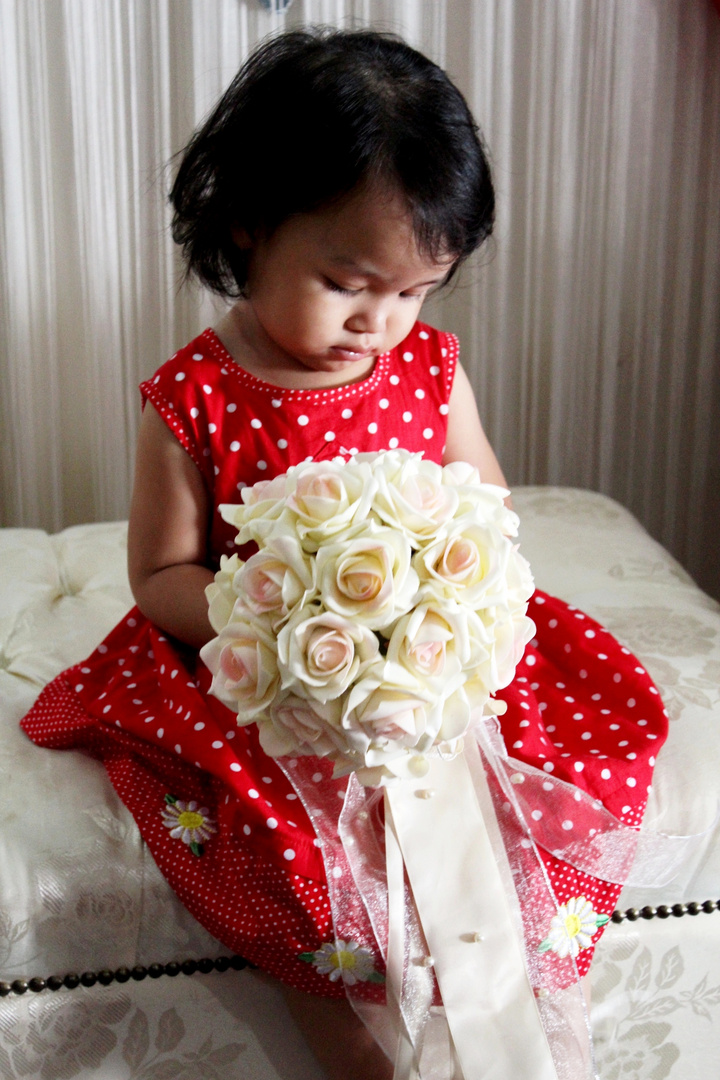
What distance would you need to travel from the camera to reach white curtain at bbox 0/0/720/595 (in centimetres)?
177

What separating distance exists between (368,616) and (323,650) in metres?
0.04

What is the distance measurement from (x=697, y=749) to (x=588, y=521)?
0.61 meters

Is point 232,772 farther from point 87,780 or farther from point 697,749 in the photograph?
point 697,749

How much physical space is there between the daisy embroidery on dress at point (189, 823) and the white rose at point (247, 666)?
0.19 m

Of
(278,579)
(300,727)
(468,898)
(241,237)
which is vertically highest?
(241,237)

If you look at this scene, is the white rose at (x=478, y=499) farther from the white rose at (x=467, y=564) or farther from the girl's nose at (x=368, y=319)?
the girl's nose at (x=368, y=319)

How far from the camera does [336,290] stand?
962 mm

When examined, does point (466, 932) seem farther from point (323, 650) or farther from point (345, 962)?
point (323, 650)

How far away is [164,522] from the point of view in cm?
106

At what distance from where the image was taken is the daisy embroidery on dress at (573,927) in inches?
34.5

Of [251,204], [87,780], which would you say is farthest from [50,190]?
[87,780]

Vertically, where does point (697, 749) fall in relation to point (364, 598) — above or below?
below

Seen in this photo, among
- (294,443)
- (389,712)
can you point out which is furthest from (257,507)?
(294,443)

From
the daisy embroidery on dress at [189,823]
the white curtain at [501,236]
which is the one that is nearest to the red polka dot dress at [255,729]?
the daisy embroidery on dress at [189,823]
